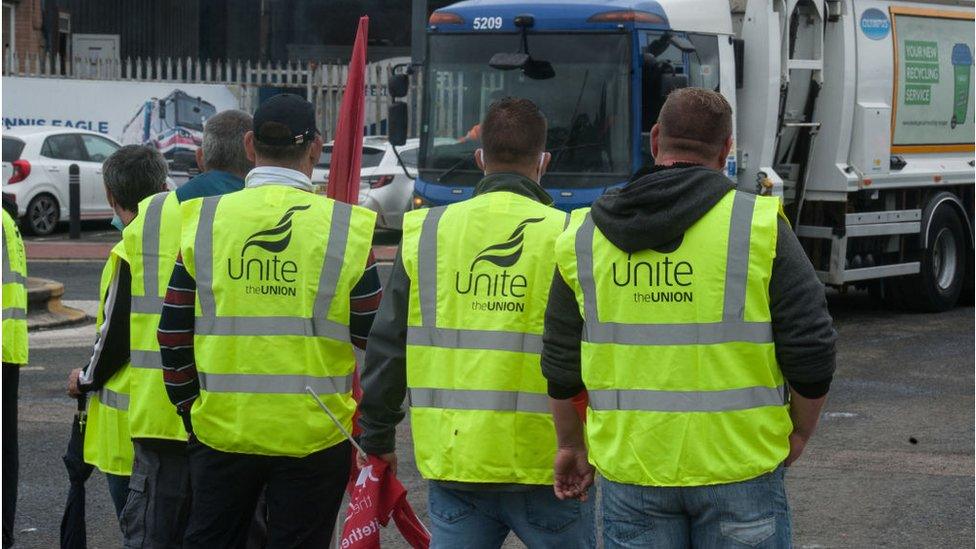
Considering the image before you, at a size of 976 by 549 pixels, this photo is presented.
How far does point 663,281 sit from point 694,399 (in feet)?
0.89

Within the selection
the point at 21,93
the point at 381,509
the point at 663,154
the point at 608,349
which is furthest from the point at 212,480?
the point at 21,93

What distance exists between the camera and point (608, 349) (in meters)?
3.48

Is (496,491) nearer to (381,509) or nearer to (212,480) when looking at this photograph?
(381,509)

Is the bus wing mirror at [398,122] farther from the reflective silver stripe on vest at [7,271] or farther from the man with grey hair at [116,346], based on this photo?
the man with grey hair at [116,346]

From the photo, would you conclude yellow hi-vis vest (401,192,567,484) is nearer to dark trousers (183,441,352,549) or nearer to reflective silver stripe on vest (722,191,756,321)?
dark trousers (183,441,352,549)

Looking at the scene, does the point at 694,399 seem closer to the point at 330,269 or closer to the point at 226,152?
the point at 330,269

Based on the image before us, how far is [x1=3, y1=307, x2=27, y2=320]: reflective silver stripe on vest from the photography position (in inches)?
224

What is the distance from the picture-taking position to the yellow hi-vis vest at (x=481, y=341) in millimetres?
3814

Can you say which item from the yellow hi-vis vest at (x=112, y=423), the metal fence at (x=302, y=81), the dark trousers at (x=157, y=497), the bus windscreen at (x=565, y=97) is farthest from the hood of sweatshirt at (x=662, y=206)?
the metal fence at (x=302, y=81)

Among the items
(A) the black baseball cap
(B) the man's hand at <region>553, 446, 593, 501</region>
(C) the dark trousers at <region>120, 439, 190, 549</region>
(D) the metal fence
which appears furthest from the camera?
(D) the metal fence

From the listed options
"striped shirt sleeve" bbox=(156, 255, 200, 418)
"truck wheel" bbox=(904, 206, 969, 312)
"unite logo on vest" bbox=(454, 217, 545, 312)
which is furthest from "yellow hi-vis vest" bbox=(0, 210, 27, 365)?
"truck wheel" bbox=(904, 206, 969, 312)

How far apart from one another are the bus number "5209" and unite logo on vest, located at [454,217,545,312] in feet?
29.5

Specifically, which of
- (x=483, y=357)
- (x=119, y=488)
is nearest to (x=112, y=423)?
(x=119, y=488)

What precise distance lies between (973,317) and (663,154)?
37.1ft
